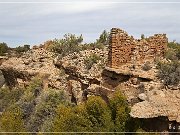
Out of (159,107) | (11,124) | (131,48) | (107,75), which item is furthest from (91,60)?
(159,107)

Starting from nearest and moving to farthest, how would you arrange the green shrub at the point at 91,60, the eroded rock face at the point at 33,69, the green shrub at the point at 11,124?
the green shrub at the point at 11,124 → the green shrub at the point at 91,60 → the eroded rock face at the point at 33,69

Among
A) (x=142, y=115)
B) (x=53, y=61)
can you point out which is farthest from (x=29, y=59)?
(x=142, y=115)

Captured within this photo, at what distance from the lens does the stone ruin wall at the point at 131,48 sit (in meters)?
22.7

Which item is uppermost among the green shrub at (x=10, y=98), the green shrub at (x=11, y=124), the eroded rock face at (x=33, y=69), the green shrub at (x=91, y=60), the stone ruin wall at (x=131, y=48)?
the stone ruin wall at (x=131, y=48)

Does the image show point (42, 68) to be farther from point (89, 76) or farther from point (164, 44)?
point (164, 44)

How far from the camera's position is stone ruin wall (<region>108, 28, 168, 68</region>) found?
22.7m

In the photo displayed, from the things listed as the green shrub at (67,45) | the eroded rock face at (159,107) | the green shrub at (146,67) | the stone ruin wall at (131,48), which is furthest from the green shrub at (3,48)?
the eroded rock face at (159,107)

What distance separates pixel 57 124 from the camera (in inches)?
784

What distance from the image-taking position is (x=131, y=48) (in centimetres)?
2327

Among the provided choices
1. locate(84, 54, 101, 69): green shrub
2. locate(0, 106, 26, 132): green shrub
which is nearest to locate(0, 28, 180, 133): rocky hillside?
locate(84, 54, 101, 69): green shrub

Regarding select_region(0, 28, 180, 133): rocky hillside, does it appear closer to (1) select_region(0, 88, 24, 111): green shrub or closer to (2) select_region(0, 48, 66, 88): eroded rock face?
(2) select_region(0, 48, 66, 88): eroded rock face

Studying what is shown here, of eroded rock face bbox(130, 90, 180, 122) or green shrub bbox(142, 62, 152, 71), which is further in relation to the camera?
green shrub bbox(142, 62, 152, 71)

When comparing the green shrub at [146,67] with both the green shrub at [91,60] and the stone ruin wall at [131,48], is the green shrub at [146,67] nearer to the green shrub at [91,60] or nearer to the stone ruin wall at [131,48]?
the stone ruin wall at [131,48]

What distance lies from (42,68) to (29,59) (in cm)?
280
